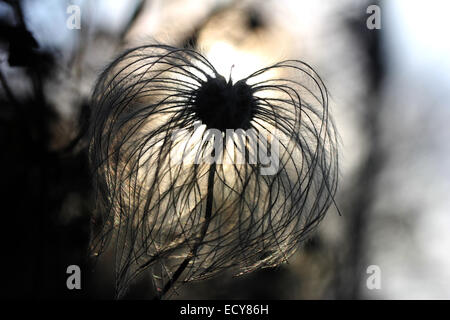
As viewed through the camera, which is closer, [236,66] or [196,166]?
[236,66]

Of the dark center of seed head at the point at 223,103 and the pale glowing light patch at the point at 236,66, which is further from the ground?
the pale glowing light patch at the point at 236,66

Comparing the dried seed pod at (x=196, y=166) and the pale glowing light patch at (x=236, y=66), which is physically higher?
the pale glowing light patch at (x=236, y=66)

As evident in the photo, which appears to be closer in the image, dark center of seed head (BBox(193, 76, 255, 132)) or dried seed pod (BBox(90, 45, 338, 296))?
dark center of seed head (BBox(193, 76, 255, 132))

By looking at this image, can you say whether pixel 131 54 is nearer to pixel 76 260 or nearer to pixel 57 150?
pixel 57 150

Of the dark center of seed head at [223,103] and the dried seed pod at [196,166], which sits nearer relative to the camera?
the dark center of seed head at [223,103]

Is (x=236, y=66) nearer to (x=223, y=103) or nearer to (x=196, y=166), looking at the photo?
(x=223, y=103)

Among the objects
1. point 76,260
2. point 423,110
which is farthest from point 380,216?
point 76,260

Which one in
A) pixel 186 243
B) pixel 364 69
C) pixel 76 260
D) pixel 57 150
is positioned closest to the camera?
pixel 186 243

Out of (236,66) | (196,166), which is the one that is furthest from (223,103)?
(196,166)
